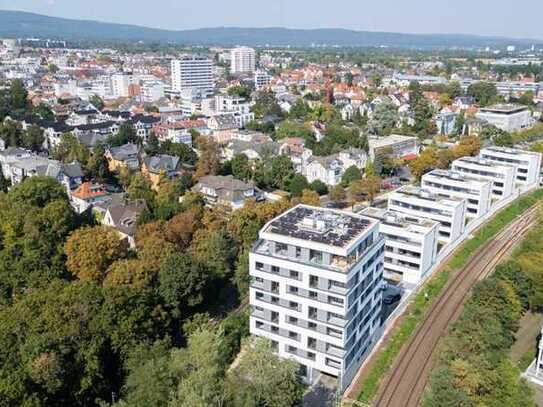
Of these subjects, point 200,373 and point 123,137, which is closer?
point 200,373

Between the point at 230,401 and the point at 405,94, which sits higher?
the point at 405,94

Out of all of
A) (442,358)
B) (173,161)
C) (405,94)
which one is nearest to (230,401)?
(442,358)

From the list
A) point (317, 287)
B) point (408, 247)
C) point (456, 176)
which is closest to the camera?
point (317, 287)

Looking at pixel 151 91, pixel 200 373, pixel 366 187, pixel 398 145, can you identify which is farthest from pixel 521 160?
pixel 151 91

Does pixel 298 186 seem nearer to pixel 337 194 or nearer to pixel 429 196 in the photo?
pixel 337 194

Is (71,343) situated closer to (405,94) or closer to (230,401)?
(230,401)

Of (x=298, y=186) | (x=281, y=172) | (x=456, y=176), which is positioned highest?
(x=456, y=176)

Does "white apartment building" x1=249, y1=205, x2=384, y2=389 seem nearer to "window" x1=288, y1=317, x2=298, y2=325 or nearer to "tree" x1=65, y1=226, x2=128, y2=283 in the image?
"window" x1=288, y1=317, x2=298, y2=325
